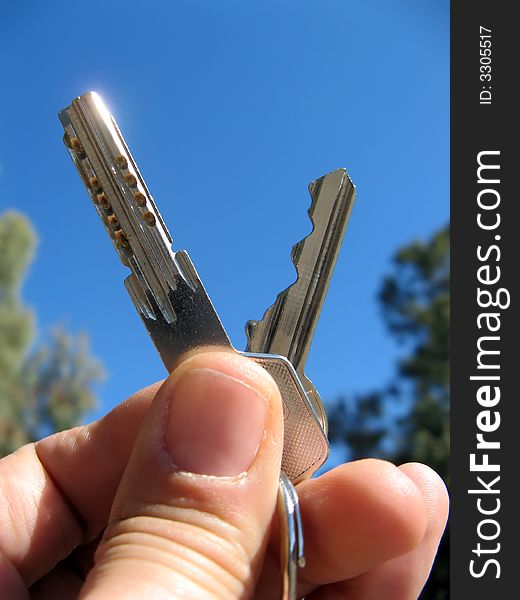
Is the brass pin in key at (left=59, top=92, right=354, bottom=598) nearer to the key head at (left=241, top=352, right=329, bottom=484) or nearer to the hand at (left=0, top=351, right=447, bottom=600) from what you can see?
the key head at (left=241, top=352, right=329, bottom=484)

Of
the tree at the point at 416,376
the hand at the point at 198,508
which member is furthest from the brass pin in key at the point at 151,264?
the tree at the point at 416,376

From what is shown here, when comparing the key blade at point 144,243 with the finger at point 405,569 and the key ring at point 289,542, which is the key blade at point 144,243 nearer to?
the key ring at point 289,542

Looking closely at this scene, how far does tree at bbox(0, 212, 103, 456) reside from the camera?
16.6 metres

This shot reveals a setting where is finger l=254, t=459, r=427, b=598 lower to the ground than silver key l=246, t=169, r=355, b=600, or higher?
lower

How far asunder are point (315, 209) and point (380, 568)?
101cm

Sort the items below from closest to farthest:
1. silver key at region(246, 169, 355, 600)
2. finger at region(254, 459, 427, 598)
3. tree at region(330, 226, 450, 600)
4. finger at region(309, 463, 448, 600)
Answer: finger at region(254, 459, 427, 598) < silver key at region(246, 169, 355, 600) < finger at region(309, 463, 448, 600) < tree at region(330, 226, 450, 600)

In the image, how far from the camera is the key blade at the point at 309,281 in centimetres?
170

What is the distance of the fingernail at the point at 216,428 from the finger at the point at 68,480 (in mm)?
626

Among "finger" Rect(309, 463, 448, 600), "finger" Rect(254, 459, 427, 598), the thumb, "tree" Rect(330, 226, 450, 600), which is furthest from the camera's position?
"tree" Rect(330, 226, 450, 600)

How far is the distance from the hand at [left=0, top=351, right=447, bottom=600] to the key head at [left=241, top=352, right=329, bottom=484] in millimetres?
56

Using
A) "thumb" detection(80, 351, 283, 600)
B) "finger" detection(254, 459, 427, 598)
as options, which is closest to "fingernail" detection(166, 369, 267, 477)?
"thumb" detection(80, 351, 283, 600)

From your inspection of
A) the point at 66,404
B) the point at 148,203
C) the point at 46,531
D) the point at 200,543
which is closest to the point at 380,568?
the point at 200,543

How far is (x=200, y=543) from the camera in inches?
52.6

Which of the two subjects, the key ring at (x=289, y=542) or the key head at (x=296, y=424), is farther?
the key head at (x=296, y=424)
